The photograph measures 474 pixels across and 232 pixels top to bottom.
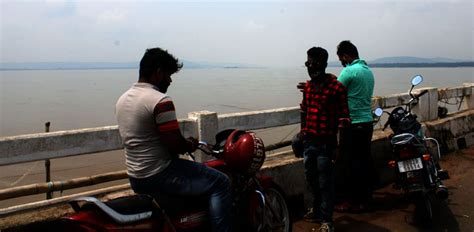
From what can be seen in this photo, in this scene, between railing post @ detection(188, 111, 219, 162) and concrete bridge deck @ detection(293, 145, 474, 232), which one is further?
concrete bridge deck @ detection(293, 145, 474, 232)

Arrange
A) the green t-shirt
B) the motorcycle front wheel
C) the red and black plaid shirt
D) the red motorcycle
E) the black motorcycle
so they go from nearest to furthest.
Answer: the red motorcycle → the motorcycle front wheel → the red and black plaid shirt → the black motorcycle → the green t-shirt

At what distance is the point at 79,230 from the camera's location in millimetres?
2721

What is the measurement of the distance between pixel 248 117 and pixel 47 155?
7.20 feet

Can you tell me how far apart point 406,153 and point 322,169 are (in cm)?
106

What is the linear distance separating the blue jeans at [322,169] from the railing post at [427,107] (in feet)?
12.3

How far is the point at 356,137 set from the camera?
18.1 feet

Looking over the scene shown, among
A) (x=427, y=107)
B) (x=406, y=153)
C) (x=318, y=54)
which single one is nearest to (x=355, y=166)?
(x=406, y=153)

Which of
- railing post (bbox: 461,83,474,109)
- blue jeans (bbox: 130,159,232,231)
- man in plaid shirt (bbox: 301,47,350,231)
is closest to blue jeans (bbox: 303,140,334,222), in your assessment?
man in plaid shirt (bbox: 301,47,350,231)

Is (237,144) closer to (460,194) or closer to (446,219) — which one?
(446,219)

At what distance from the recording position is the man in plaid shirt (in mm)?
4633

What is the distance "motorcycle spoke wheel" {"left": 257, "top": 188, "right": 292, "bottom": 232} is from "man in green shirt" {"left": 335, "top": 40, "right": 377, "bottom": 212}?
139 centimetres

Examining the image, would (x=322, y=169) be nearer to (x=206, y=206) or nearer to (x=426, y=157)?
(x=426, y=157)

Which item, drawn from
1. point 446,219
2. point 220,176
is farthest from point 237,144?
point 446,219

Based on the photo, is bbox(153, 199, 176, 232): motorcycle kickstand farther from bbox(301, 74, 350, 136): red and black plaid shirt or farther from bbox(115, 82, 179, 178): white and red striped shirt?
bbox(301, 74, 350, 136): red and black plaid shirt
